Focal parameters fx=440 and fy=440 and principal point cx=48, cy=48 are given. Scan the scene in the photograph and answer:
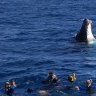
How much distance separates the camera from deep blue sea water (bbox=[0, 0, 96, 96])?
45.6 meters

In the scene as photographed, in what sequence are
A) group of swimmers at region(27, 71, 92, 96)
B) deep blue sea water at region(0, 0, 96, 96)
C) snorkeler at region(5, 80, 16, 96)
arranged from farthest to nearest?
deep blue sea water at region(0, 0, 96, 96) → group of swimmers at region(27, 71, 92, 96) → snorkeler at region(5, 80, 16, 96)

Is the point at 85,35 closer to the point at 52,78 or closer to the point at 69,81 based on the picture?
the point at 69,81

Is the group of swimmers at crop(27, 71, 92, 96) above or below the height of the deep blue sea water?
below

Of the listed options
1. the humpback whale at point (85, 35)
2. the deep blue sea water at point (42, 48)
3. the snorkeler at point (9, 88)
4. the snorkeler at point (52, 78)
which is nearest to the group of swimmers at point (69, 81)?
the snorkeler at point (52, 78)

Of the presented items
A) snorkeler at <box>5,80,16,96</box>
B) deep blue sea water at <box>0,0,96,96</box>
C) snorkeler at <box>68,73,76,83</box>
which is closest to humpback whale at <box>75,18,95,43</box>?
deep blue sea water at <box>0,0,96,96</box>

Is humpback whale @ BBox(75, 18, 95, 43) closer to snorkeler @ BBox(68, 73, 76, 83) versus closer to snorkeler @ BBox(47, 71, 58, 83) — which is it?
snorkeler @ BBox(68, 73, 76, 83)

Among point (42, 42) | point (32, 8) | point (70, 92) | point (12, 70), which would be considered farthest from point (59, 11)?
point (70, 92)

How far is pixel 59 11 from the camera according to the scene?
91.0m

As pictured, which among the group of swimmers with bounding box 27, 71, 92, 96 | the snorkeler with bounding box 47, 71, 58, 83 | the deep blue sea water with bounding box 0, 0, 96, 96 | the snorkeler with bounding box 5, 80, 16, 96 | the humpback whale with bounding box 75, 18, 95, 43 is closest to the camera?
the snorkeler with bounding box 5, 80, 16, 96

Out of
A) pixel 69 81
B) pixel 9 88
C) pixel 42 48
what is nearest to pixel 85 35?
pixel 42 48

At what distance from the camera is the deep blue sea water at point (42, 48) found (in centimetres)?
4559

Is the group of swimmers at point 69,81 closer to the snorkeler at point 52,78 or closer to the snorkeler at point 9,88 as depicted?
the snorkeler at point 52,78

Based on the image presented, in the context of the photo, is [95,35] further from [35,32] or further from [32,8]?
[32,8]

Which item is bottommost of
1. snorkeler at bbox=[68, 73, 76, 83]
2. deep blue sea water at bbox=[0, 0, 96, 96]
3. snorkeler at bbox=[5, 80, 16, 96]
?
snorkeler at bbox=[5, 80, 16, 96]
